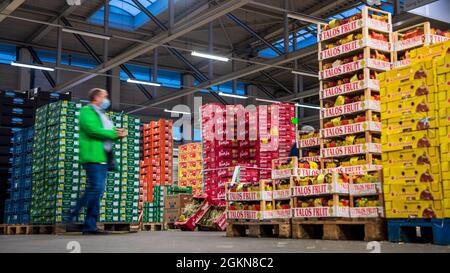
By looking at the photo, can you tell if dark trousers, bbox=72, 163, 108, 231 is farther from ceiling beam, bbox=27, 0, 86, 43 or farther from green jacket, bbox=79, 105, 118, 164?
ceiling beam, bbox=27, 0, 86, 43

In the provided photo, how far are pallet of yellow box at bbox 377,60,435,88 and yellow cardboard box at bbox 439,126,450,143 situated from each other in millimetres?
576

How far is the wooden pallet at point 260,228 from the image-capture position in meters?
8.11

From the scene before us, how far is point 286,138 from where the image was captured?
579 inches

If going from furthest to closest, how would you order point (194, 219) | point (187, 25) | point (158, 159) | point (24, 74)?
point (24, 74) → point (158, 159) → point (187, 25) → point (194, 219)

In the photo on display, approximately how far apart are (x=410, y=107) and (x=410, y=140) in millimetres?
412

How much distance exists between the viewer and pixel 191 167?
17734 millimetres

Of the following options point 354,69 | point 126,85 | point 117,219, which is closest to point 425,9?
point 354,69

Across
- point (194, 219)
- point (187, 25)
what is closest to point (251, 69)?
point (187, 25)

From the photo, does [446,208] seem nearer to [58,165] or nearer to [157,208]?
[58,165]

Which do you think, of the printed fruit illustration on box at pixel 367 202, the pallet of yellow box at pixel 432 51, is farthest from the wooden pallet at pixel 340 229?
the pallet of yellow box at pixel 432 51

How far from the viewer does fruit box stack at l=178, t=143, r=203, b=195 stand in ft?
56.9

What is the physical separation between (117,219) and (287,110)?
599 centimetres

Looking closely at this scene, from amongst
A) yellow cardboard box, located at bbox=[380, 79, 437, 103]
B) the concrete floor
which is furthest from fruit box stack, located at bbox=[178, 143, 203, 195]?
yellow cardboard box, located at bbox=[380, 79, 437, 103]

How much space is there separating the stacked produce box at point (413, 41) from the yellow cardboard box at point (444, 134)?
7.47ft
